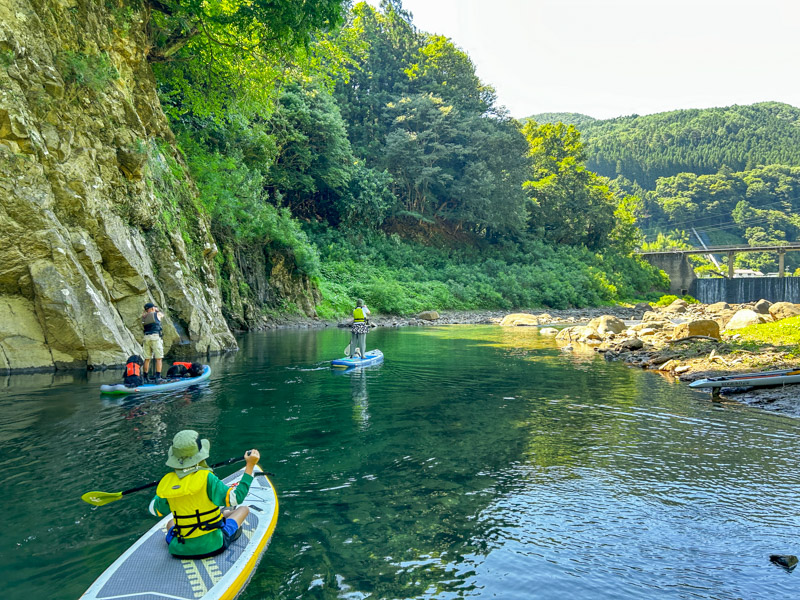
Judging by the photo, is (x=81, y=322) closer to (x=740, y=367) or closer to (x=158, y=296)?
(x=158, y=296)

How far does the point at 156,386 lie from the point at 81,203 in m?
5.40

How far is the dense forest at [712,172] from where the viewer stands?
308ft

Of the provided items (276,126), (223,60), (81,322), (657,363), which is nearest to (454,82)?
(276,126)

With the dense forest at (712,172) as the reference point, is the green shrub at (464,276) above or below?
below

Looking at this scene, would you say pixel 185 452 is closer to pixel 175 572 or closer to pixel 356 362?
pixel 175 572

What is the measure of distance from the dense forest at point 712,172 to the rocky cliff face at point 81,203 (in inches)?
3039

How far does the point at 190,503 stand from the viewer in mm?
4062

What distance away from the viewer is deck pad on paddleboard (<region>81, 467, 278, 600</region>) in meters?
3.69

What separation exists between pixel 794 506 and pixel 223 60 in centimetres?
1966

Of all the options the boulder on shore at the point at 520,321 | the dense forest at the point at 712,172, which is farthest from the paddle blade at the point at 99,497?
the dense forest at the point at 712,172

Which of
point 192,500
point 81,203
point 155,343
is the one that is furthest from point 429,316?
point 192,500

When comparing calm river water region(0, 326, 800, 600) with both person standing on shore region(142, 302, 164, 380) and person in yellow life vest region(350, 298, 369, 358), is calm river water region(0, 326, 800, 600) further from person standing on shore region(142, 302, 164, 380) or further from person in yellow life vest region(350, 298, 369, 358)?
person in yellow life vest region(350, 298, 369, 358)

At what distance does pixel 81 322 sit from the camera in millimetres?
12742

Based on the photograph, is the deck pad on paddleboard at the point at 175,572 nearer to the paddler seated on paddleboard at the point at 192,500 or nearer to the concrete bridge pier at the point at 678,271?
the paddler seated on paddleboard at the point at 192,500
